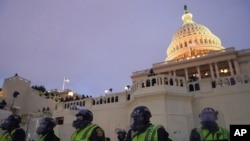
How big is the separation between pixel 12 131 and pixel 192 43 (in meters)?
57.8

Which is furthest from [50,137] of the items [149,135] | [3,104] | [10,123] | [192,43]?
[192,43]

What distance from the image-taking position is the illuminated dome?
57281mm

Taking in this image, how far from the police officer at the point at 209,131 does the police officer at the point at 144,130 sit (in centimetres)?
82

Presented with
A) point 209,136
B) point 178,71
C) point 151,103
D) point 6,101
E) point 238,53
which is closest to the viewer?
point 209,136

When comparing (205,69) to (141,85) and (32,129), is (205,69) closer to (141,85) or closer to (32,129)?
(141,85)

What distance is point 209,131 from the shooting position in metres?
4.51

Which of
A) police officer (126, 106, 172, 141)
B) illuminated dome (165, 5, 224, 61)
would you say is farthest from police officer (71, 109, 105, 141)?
illuminated dome (165, 5, 224, 61)

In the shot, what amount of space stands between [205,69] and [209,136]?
42.5m

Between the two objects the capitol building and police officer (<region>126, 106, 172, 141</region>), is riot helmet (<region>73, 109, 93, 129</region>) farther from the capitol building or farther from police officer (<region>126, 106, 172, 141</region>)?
the capitol building

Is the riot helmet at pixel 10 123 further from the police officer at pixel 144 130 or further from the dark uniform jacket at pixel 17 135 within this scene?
the police officer at pixel 144 130

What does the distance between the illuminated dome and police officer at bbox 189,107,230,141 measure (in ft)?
171

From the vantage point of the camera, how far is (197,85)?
19125 mm

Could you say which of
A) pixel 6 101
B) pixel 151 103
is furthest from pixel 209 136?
pixel 6 101

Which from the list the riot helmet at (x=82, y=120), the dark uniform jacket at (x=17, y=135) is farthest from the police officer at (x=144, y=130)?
the dark uniform jacket at (x=17, y=135)
